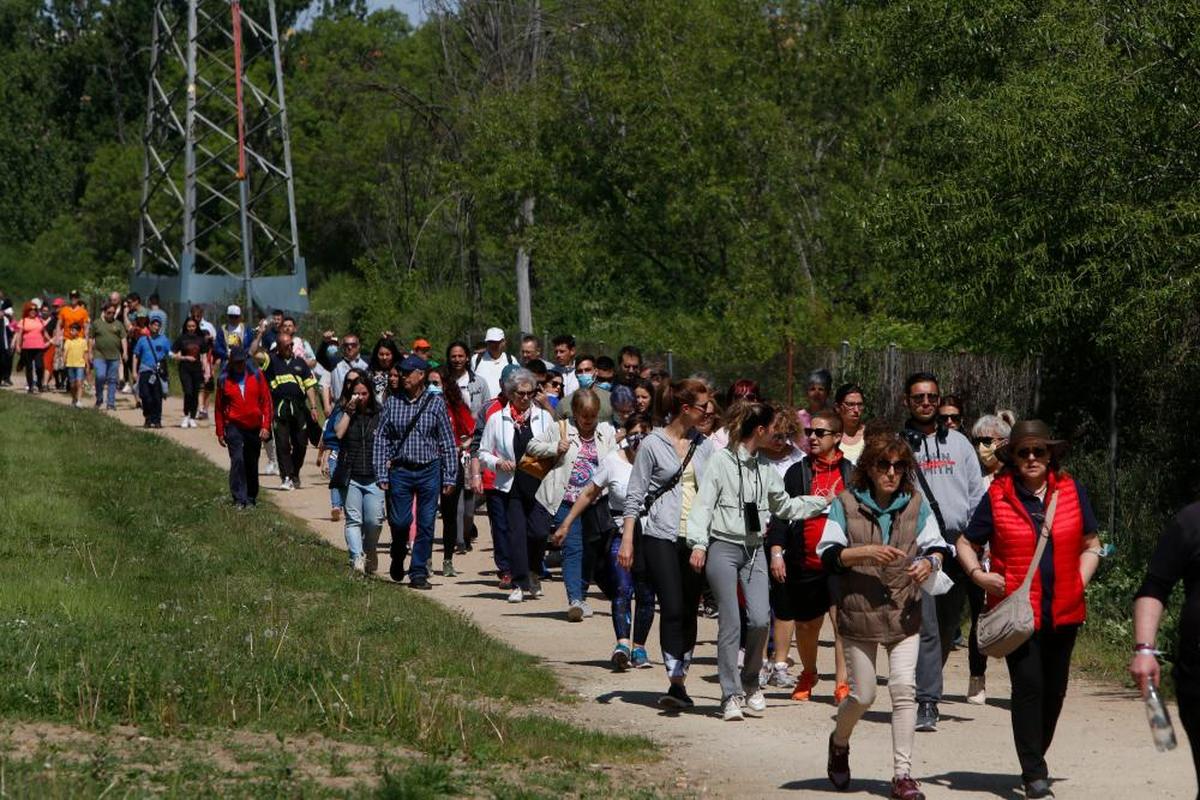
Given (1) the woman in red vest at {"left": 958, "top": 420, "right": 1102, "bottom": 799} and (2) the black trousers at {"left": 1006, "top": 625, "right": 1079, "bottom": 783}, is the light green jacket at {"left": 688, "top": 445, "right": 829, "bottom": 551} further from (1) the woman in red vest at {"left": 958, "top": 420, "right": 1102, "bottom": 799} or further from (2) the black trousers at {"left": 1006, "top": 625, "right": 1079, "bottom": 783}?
(2) the black trousers at {"left": 1006, "top": 625, "right": 1079, "bottom": 783}

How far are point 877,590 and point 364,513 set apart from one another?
790cm


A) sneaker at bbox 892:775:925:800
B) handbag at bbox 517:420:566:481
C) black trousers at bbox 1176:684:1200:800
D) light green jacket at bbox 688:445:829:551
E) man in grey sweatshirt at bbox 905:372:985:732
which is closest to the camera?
black trousers at bbox 1176:684:1200:800

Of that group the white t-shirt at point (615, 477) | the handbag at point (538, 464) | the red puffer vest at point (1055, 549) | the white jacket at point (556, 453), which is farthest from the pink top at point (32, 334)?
the red puffer vest at point (1055, 549)

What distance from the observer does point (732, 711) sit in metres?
11.0

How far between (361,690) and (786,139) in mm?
21562

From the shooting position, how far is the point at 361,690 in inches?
401

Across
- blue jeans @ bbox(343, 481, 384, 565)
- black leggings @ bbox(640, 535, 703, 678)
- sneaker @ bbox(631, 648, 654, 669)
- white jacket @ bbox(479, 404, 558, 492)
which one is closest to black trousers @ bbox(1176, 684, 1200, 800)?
black leggings @ bbox(640, 535, 703, 678)

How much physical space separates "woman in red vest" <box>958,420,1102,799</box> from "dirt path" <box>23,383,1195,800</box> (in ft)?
1.31

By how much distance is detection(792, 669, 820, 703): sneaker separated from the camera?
1185 cm

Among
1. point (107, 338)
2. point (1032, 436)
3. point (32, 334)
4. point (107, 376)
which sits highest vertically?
point (32, 334)

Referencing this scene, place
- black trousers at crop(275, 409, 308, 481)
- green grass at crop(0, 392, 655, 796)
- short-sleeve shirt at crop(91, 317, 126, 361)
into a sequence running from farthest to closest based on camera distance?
short-sleeve shirt at crop(91, 317, 126, 361)
black trousers at crop(275, 409, 308, 481)
green grass at crop(0, 392, 655, 796)

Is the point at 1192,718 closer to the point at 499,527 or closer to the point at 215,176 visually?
the point at 499,527

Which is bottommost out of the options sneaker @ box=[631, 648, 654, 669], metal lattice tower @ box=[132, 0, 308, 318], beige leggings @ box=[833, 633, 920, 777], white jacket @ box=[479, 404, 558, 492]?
sneaker @ box=[631, 648, 654, 669]

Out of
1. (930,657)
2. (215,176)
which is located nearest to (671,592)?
(930,657)
